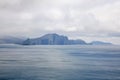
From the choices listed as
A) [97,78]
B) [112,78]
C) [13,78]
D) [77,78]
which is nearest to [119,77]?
[112,78]

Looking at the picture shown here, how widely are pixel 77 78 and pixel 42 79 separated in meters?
9.85

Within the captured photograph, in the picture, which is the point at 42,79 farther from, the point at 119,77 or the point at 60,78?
the point at 119,77

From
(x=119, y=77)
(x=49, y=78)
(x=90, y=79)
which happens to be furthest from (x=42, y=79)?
(x=119, y=77)

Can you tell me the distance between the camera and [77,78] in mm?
52281

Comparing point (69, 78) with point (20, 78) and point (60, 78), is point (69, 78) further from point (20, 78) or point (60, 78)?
point (20, 78)

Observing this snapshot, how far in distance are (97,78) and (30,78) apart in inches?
736

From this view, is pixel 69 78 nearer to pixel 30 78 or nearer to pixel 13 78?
pixel 30 78

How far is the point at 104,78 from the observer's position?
52.5 meters

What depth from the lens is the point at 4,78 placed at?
4988cm

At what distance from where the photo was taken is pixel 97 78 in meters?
52.4

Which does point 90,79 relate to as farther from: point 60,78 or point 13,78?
point 13,78

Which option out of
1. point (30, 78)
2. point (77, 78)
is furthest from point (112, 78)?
point (30, 78)

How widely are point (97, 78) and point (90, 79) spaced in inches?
97.3

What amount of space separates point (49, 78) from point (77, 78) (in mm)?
7862
